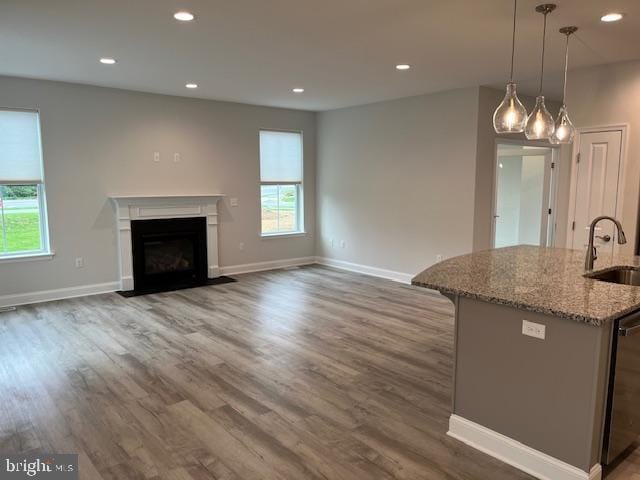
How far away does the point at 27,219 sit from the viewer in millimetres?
5559

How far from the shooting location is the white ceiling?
306 cm

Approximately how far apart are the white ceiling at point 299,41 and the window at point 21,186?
62 cm

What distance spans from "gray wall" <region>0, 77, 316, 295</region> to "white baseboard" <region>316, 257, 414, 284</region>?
55.4 inches

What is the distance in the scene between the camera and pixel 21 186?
547cm

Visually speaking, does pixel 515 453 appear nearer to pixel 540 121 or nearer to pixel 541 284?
pixel 541 284

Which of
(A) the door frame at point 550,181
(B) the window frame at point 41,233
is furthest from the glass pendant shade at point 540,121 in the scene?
(B) the window frame at point 41,233

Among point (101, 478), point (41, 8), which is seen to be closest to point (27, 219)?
point (41, 8)

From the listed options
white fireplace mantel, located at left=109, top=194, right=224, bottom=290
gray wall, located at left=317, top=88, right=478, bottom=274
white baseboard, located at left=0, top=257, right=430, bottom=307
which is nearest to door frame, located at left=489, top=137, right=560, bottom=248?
gray wall, located at left=317, top=88, right=478, bottom=274

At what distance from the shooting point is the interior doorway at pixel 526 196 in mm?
6906

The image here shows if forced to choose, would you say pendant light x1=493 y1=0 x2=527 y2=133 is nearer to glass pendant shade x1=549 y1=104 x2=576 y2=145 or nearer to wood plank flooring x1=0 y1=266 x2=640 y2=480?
glass pendant shade x1=549 y1=104 x2=576 y2=145

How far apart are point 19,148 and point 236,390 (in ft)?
13.8

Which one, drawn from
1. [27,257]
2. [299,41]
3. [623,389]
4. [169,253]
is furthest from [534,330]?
[27,257]

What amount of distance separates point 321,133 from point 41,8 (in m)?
5.30

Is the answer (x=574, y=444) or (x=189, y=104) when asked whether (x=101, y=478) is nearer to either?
(x=574, y=444)
